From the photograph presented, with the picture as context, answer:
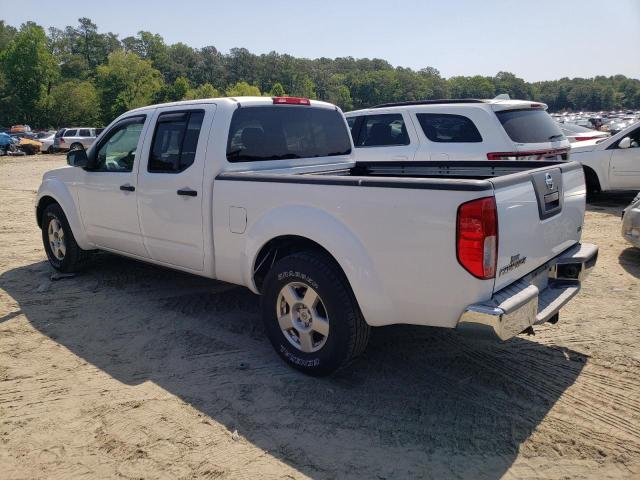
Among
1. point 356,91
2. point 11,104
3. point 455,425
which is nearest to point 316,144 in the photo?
point 455,425

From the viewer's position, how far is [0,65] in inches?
3014

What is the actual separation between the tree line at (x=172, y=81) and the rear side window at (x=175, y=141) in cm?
7098

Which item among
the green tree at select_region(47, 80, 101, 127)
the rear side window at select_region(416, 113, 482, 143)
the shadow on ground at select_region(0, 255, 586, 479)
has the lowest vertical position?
the shadow on ground at select_region(0, 255, 586, 479)

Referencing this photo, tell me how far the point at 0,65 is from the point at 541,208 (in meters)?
91.4

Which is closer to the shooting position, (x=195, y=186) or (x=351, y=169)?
(x=195, y=186)

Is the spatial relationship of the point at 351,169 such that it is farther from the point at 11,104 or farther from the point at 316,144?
the point at 11,104

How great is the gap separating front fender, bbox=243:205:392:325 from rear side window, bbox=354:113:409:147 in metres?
5.02

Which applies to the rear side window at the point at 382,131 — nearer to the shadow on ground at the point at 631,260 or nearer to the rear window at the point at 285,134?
the rear window at the point at 285,134

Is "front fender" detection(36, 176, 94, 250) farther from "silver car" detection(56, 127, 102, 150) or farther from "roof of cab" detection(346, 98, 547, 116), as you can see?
"silver car" detection(56, 127, 102, 150)

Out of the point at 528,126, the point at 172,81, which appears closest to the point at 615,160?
the point at 528,126

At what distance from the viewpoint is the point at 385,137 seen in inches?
331

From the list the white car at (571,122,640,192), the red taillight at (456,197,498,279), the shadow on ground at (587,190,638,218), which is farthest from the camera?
the shadow on ground at (587,190,638,218)

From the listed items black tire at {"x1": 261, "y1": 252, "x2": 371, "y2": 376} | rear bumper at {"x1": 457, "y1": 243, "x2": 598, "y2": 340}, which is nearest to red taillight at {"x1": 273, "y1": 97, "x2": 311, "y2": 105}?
black tire at {"x1": 261, "y1": 252, "x2": 371, "y2": 376}

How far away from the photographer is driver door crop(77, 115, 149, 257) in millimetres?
4973
